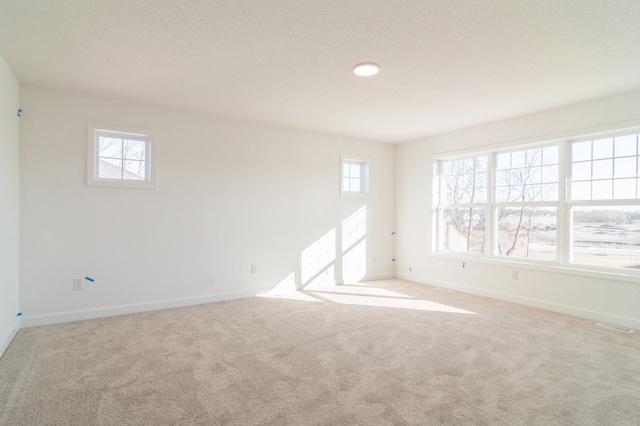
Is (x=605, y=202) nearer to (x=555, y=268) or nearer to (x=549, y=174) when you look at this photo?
(x=549, y=174)

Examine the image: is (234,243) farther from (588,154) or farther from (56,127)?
(588,154)

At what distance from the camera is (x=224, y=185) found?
15.5 ft

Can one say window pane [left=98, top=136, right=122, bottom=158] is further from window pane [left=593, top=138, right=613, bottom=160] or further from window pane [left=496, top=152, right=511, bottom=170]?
window pane [left=593, top=138, right=613, bottom=160]

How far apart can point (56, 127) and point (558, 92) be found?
5.35 m

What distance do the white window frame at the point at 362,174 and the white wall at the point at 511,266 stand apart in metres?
0.67

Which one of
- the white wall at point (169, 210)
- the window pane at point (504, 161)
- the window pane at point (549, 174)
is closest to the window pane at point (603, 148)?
the window pane at point (549, 174)

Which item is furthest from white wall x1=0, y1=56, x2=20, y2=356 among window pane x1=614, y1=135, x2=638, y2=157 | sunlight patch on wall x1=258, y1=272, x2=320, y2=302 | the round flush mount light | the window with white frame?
window pane x1=614, y1=135, x2=638, y2=157

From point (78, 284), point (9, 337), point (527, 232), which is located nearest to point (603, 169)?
point (527, 232)

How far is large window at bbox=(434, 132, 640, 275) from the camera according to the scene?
3.85m

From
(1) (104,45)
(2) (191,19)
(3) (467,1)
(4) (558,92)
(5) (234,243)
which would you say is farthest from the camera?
(5) (234,243)

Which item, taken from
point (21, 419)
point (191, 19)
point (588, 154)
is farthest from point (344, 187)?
point (21, 419)

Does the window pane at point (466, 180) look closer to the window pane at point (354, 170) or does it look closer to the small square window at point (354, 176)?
the small square window at point (354, 176)

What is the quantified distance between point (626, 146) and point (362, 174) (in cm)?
357

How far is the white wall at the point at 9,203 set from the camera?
293cm
